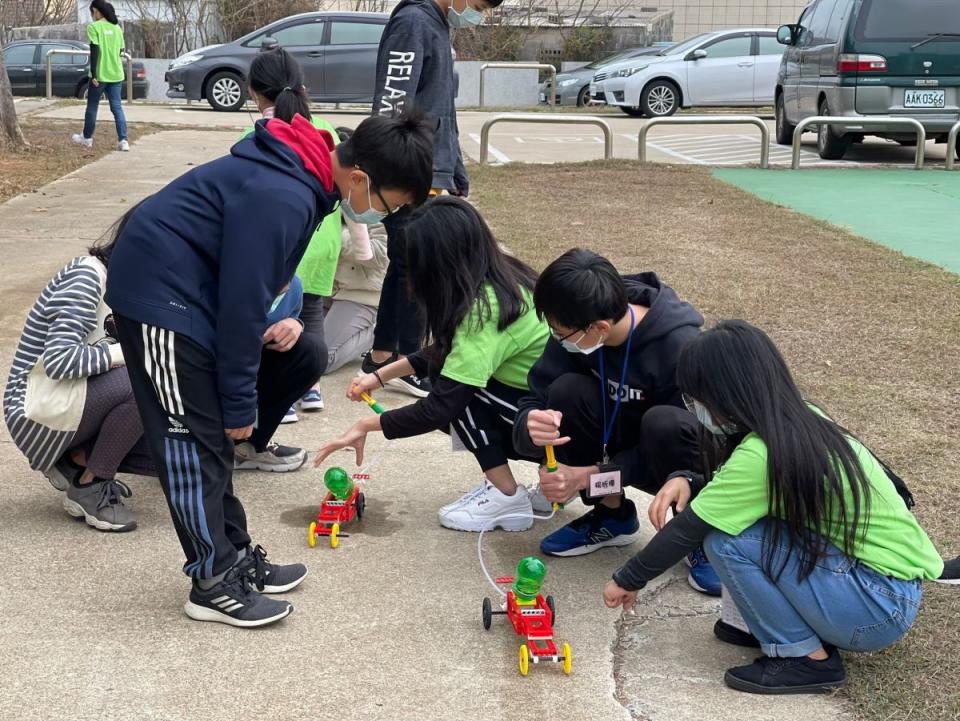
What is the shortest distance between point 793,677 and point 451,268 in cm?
153

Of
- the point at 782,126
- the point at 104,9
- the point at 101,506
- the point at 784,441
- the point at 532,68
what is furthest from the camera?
the point at 532,68

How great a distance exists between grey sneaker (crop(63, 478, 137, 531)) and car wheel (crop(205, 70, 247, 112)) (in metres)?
15.2

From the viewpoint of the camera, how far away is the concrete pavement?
8.96 ft

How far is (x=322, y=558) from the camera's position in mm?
3549

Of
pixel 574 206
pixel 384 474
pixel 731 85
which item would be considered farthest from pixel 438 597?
pixel 731 85

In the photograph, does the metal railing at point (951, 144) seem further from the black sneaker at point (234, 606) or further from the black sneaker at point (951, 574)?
the black sneaker at point (234, 606)

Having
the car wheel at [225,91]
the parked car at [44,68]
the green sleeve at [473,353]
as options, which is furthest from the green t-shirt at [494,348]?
the parked car at [44,68]

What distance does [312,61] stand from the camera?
58.7 ft

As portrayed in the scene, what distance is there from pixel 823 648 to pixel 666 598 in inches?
23.2

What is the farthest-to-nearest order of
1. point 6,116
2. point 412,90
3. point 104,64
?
point 104,64
point 6,116
point 412,90

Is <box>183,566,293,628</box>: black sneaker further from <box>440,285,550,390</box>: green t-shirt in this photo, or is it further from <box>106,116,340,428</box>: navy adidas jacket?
<box>440,285,550,390</box>: green t-shirt

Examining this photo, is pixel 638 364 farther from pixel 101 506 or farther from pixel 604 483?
pixel 101 506

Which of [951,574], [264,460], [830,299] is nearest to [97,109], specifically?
[830,299]

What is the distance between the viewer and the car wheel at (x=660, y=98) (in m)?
18.5
